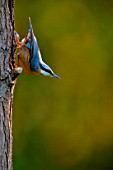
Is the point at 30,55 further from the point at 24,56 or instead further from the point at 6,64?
the point at 6,64

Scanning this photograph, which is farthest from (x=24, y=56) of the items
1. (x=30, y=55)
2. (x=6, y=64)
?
(x=6, y=64)

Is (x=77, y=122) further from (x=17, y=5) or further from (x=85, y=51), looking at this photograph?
(x=17, y=5)

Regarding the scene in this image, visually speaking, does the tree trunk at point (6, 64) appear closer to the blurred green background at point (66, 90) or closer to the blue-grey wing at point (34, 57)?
the blue-grey wing at point (34, 57)

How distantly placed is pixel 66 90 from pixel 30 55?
2.05 m

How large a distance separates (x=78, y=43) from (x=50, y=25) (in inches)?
11.9

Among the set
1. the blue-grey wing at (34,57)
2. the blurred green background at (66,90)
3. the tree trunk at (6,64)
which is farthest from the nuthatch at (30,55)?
the blurred green background at (66,90)

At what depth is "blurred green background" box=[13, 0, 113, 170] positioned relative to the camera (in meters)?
5.25

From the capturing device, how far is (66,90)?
5.39 meters

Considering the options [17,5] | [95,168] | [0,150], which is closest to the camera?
[0,150]

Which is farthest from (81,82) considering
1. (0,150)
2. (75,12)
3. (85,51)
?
(0,150)

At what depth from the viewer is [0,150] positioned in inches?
110

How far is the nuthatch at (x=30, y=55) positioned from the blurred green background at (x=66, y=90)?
1.66m

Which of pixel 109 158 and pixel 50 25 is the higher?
pixel 50 25

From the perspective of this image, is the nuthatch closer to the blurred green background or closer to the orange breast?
the orange breast
